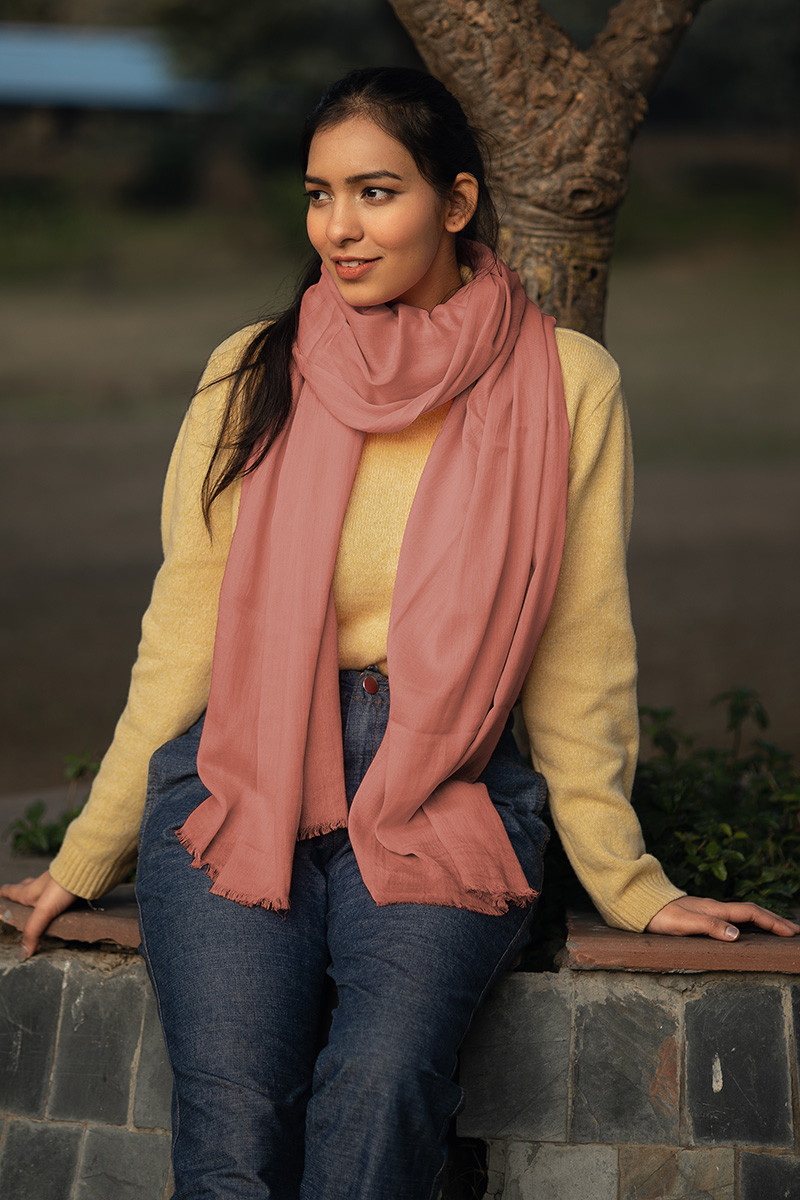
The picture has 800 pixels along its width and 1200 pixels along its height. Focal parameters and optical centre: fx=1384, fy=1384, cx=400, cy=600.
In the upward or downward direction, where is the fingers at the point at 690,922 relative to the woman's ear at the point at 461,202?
downward

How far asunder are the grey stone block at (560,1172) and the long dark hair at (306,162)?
106cm

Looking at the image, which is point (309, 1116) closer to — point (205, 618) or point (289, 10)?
point (205, 618)

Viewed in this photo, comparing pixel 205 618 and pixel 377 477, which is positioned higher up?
pixel 377 477

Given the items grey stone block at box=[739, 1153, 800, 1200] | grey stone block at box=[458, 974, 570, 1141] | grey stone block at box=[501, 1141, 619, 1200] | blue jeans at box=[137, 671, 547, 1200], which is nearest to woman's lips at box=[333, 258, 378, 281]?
blue jeans at box=[137, 671, 547, 1200]

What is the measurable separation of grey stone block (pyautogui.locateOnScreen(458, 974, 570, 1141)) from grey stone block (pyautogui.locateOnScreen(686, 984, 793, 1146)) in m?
0.20

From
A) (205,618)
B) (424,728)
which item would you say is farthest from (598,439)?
(205,618)

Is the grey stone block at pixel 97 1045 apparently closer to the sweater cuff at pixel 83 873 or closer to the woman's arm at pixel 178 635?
the sweater cuff at pixel 83 873

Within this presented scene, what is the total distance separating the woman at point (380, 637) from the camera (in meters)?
1.87

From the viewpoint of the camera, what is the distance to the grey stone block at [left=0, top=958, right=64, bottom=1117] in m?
2.18

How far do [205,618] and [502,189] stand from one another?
3.93ft

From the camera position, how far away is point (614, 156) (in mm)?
2732

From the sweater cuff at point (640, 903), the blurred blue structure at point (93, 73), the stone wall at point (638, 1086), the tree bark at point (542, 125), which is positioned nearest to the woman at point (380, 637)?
the sweater cuff at point (640, 903)

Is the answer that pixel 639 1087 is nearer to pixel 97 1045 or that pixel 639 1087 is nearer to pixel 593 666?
pixel 593 666

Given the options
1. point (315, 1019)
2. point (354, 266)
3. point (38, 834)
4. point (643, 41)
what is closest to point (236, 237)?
point (643, 41)
